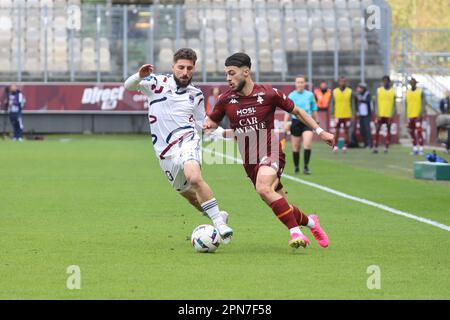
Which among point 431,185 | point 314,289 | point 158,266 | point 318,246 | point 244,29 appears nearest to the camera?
point 314,289

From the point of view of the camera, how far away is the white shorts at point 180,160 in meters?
12.5

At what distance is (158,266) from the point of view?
10.6 meters

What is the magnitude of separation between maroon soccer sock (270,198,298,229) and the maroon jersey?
40cm

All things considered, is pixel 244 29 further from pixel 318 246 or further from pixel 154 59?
pixel 318 246

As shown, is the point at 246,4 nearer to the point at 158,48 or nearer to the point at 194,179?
the point at 158,48

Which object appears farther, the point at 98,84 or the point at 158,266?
the point at 98,84

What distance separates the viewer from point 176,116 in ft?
41.4

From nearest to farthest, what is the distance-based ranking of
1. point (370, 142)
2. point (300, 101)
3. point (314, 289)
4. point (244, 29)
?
point (314, 289), point (300, 101), point (370, 142), point (244, 29)

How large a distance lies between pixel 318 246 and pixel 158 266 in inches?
91.0

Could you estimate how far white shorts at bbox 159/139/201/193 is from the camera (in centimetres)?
1246

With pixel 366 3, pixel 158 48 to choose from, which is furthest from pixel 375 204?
pixel 366 3

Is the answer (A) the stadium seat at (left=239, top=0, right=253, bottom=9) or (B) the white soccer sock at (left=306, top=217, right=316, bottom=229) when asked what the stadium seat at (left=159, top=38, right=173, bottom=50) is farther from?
(B) the white soccer sock at (left=306, top=217, right=316, bottom=229)

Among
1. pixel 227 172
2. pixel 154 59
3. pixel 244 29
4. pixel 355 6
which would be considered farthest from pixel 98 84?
pixel 227 172

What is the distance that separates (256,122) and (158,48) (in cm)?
3856
